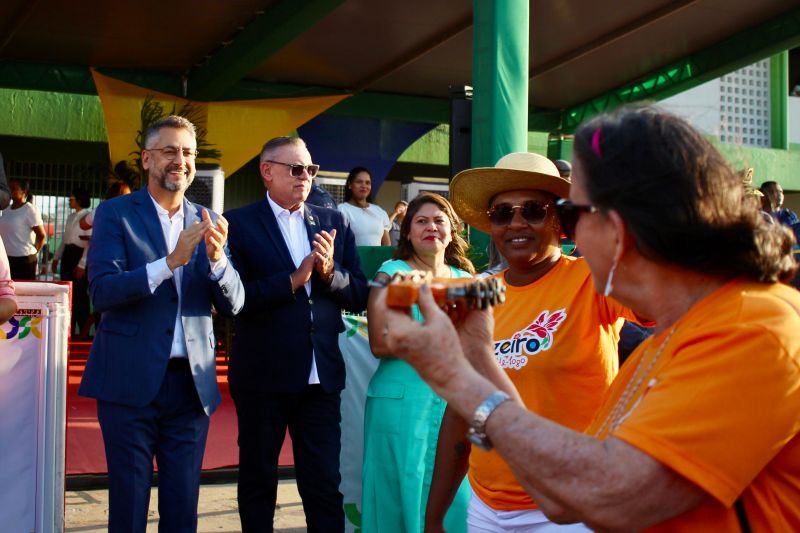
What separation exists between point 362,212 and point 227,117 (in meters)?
4.51

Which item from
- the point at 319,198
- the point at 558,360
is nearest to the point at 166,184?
the point at 558,360

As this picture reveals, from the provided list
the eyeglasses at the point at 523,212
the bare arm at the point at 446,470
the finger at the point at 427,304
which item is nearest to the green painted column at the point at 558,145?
the eyeglasses at the point at 523,212

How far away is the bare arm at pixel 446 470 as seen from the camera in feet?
10.1

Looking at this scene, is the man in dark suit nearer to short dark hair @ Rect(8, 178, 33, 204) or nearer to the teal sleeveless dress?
the teal sleeveless dress

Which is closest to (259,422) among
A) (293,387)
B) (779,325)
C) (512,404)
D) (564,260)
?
(293,387)

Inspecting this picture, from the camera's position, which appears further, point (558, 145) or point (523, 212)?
point (558, 145)

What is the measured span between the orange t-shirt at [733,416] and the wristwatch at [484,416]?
0.22 metres

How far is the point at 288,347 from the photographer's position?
179 inches

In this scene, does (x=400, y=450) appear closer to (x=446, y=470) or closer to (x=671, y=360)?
(x=446, y=470)

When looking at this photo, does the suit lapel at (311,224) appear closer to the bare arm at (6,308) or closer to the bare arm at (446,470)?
the bare arm at (6,308)

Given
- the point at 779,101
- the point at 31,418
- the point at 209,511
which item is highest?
the point at 779,101

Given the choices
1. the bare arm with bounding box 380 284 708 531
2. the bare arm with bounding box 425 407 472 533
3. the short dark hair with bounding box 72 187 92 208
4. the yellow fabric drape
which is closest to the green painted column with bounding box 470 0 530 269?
the bare arm with bounding box 425 407 472 533

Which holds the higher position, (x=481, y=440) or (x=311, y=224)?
(x=311, y=224)

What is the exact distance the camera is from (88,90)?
13.1 metres
